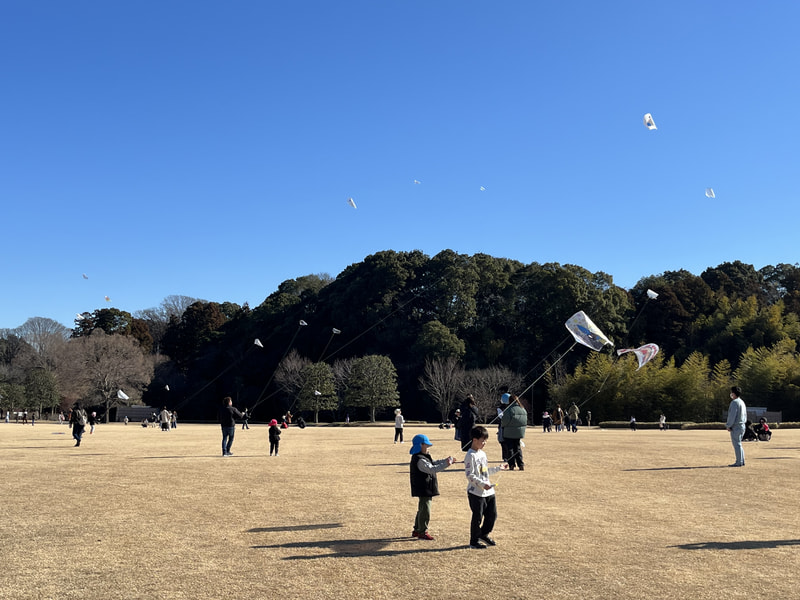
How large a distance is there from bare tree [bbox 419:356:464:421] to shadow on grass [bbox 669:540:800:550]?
194 feet

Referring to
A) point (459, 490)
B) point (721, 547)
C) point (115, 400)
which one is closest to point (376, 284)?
point (115, 400)

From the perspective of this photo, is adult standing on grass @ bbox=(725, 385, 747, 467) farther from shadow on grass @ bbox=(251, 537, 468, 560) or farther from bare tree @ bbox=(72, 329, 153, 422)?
bare tree @ bbox=(72, 329, 153, 422)

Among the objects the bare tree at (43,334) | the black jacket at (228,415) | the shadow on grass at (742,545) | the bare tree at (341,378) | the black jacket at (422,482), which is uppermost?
the bare tree at (43,334)

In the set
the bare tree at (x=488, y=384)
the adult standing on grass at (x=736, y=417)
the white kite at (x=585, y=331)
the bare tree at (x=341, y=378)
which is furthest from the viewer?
the bare tree at (x=341, y=378)

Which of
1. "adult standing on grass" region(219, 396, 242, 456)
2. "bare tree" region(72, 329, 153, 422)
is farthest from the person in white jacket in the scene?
"bare tree" region(72, 329, 153, 422)

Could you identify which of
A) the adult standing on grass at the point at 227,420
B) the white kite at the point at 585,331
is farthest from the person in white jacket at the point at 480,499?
the white kite at the point at 585,331

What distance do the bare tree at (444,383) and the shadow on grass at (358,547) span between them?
59267mm

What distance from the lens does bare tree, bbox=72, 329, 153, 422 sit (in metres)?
78.8

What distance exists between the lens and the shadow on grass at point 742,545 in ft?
26.6

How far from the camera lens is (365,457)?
2086 centimetres

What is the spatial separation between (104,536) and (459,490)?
22.1 ft

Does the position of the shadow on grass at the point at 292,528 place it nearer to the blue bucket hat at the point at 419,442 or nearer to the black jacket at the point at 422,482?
the black jacket at the point at 422,482

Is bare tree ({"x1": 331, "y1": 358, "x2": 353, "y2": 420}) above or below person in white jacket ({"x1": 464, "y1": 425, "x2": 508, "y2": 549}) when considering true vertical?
above

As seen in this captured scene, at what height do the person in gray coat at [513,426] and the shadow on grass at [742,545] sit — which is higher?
the person in gray coat at [513,426]
